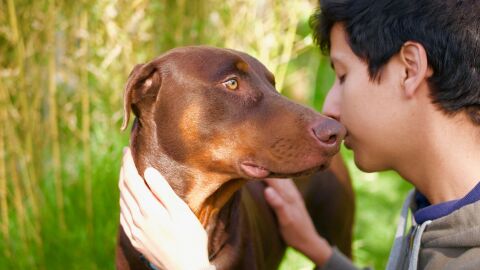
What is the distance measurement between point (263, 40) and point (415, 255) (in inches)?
113

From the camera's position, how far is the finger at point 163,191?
2.72m

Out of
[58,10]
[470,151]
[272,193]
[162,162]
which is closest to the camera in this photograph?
[470,151]

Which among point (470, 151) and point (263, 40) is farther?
point (263, 40)

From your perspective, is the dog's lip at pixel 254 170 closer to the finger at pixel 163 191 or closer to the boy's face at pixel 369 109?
the finger at pixel 163 191

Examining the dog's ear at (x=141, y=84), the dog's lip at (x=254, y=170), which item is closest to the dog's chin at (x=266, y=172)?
the dog's lip at (x=254, y=170)

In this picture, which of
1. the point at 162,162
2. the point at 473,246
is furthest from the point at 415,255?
the point at 162,162

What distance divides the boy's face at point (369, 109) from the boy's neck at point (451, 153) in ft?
0.26

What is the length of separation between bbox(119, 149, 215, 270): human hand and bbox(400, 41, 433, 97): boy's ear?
0.89 metres

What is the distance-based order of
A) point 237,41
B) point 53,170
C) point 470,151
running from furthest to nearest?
point 237,41, point 53,170, point 470,151

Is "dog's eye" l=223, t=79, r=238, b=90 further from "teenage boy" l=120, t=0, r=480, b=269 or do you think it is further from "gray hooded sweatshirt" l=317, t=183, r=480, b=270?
"gray hooded sweatshirt" l=317, t=183, r=480, b=270

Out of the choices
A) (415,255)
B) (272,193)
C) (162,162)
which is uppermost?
(162,162)

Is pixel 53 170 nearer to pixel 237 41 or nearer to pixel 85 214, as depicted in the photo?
pixel 85 214

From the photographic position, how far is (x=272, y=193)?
3.67m

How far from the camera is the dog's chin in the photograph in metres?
2.60
